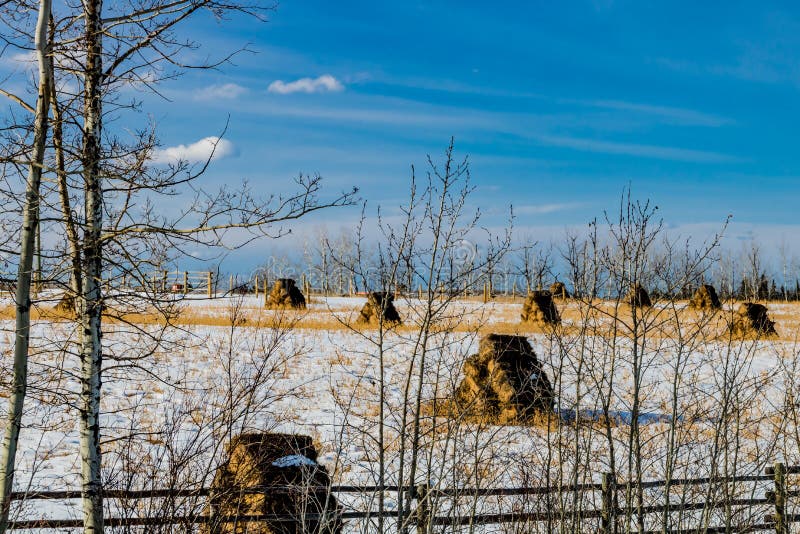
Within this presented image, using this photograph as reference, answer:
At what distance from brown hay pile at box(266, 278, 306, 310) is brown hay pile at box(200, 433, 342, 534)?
22.9m

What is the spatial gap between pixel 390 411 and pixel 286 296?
24371 mm

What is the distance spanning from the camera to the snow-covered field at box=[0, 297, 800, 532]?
22.8 feet

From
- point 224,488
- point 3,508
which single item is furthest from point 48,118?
point 224,488

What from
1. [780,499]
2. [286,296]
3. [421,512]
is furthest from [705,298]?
[421,512]

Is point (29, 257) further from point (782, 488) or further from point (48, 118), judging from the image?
point (782, 488)

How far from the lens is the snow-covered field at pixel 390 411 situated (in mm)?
6953

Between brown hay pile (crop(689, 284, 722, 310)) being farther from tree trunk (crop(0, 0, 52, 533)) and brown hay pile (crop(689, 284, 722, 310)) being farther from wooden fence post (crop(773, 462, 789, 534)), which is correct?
tree trunk (crop(0, 0, 52, 533))

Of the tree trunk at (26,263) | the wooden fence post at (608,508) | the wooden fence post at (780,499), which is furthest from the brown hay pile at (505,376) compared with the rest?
the tree trunk at (26,263)

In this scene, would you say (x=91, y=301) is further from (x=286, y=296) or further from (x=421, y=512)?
(x=286, y=296)

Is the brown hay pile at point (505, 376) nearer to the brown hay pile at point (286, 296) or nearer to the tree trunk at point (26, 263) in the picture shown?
the tree trunk at point (26, 263)

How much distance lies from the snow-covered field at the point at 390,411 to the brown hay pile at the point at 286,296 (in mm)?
A: 6559

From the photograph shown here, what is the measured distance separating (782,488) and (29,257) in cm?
905

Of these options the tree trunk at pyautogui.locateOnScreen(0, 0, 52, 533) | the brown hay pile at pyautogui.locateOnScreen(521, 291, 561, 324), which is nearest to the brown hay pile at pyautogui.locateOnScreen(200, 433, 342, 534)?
the tree trunk at pyautogui.locateOnScreen(0, 0, 52, 533)

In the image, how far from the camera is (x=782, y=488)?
329 inches
